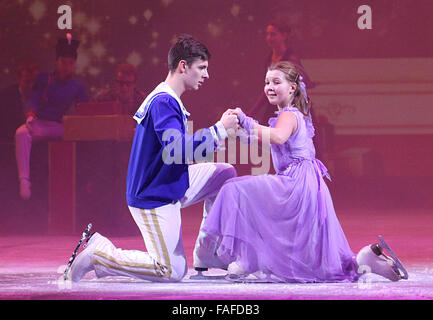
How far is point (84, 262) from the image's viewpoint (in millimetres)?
2850

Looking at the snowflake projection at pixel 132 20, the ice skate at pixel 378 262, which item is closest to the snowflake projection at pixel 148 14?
the snowflake projection at pixel 132 20

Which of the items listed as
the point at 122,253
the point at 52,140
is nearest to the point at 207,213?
the point at 122,253

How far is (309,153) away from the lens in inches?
123

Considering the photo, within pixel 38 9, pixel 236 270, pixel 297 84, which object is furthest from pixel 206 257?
pixel 38 9

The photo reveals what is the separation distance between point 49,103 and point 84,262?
124 inches

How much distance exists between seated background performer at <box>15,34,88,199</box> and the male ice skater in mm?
2825

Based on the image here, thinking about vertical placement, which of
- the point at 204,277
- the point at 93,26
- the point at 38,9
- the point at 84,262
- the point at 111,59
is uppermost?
the point at 38,9

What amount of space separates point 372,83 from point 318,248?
12.2ft

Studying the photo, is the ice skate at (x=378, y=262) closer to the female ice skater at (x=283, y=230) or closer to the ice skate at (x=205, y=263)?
the female ice skater at (x=283, y=230)

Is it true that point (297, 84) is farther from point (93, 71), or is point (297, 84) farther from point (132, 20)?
point (93, 71)

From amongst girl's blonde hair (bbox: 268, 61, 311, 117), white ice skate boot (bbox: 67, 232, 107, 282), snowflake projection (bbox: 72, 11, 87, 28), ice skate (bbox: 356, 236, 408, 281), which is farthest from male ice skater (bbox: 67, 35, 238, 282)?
snowflake projection (bbox: 72, 11, 87, 28)

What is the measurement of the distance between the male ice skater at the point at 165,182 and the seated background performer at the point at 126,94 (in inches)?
99.9

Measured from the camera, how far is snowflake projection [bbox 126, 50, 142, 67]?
6.34 m
